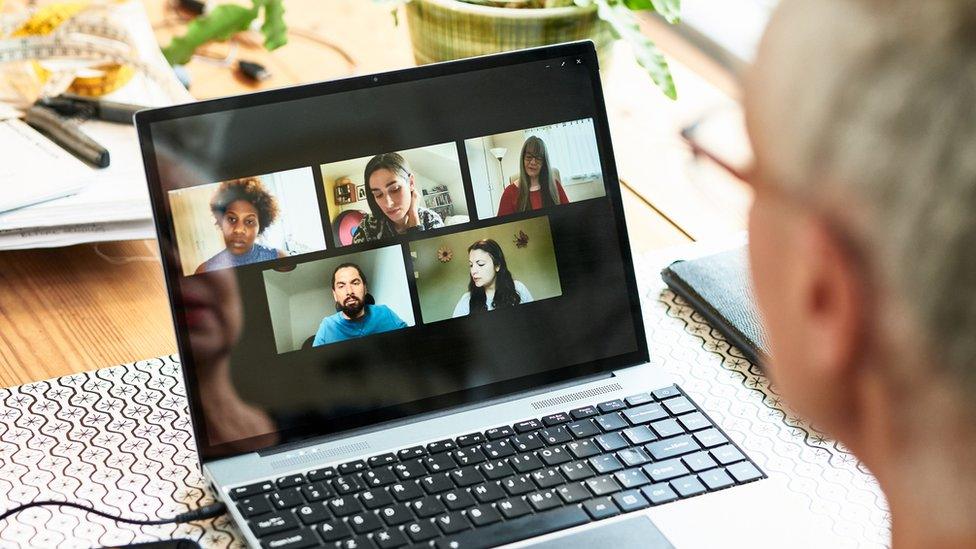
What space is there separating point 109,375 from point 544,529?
40cm

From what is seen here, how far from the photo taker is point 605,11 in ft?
3.39

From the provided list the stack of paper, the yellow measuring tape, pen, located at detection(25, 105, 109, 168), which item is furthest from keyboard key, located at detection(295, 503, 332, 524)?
the yellow measuring tape

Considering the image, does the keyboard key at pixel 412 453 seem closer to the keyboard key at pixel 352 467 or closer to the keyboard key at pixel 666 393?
the keyboard key at pixel 352 467

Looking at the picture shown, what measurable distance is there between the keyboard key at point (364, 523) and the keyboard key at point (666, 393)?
25 centimetres

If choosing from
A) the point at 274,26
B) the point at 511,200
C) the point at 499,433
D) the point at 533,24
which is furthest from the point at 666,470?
the point at 274,26

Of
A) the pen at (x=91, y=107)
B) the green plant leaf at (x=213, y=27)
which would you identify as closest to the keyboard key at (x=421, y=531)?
the pen at (x=91, y=107)

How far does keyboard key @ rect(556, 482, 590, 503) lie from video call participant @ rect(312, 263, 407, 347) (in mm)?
176

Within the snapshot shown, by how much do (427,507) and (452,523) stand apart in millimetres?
22

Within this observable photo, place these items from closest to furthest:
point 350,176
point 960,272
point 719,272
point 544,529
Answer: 1. point 960,272
2. point 544,529
3. point 350,176
4. point 719,272

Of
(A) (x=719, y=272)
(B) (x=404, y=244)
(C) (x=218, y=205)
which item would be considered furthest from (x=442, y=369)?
(A) (x=719, y=272)

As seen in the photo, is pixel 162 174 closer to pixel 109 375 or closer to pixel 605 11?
pixel 109 375

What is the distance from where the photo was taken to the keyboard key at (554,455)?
0.75m

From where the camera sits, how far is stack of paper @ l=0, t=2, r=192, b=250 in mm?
983

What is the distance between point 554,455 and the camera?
2.48 feet
